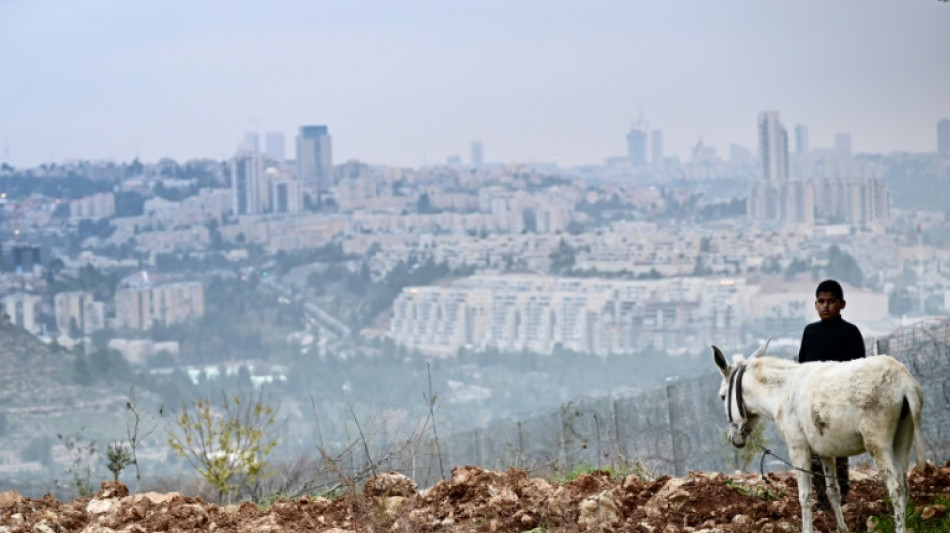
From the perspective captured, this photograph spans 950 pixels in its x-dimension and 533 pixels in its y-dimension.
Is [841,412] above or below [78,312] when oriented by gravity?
above

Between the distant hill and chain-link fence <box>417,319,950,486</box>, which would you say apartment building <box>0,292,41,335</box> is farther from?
chain-link fence <box>417,319,950,486</box>

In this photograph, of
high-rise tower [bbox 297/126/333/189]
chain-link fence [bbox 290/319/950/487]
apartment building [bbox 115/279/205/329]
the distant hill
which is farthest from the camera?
high-rise tower [bbox 297/126/333/189]

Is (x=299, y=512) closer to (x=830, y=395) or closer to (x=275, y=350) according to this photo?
(x=830, y=395)

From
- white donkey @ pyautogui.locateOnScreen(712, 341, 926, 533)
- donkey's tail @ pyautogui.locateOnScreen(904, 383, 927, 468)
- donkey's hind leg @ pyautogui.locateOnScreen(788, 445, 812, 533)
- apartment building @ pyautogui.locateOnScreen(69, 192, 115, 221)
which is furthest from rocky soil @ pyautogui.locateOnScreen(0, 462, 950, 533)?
apartment building @ pyautogui.locateOnScreen(69, 192, 115, 221)

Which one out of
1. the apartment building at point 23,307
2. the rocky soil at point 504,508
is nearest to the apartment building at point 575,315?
the apartment building at point 23,307

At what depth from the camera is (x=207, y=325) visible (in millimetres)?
124875

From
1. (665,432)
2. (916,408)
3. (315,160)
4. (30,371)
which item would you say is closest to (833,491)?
(916,408)

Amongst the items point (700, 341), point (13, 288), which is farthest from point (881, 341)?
point (13, 288)

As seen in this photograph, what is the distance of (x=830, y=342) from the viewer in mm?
7703

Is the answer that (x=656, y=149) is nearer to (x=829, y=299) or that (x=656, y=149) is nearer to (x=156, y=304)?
(x=156, y=304)

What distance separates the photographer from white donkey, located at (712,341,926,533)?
6551 mm

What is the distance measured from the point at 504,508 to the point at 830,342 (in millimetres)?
1852

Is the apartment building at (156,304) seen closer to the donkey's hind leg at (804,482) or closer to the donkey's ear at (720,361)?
the donkey's ear at (720,361)

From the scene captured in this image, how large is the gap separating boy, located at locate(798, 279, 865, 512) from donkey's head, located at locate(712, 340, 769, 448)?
0.45m
